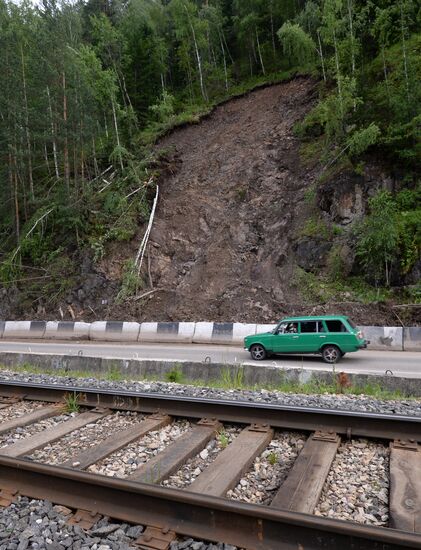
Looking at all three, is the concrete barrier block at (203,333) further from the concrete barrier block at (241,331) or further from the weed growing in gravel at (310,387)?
the weed growing in gravel at (310,387)

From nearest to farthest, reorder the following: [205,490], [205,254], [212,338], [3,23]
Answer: [205,490], [212,338], [205,254], [3,23]

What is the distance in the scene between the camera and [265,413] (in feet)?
18.2

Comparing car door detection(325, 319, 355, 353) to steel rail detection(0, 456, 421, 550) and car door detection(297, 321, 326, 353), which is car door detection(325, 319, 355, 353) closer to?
car door detection(297, 321, 326, 353)

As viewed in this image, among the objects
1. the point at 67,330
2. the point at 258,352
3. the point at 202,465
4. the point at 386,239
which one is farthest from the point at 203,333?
the point at 202,465

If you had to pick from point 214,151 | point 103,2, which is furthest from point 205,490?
point 103,2

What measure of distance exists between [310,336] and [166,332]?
23.7 feet

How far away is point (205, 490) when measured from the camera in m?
3.70

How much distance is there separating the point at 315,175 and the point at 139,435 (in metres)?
20.7

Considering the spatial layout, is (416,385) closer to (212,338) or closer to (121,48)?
(212,338)

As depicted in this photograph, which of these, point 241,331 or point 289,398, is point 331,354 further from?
point 289,398

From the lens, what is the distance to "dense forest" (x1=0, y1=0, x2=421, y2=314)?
19.5 m

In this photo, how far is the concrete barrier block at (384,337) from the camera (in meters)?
15.4

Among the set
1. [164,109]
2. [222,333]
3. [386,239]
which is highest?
[164,109]

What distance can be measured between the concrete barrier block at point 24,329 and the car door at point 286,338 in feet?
43.0
